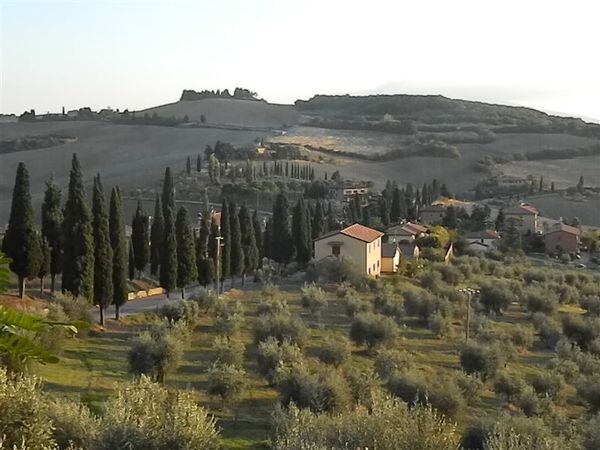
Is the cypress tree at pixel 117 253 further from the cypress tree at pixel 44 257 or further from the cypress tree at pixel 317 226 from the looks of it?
the cypress tree at pixel 317 226

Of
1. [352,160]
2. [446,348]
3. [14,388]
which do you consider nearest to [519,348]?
[446,348]

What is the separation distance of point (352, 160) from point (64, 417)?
110506 millimetres

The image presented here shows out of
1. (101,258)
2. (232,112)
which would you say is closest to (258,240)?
(101,258)

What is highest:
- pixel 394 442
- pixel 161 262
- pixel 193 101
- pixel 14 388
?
pixel 193 101

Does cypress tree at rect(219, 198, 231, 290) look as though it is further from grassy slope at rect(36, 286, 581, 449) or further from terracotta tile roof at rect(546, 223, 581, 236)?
terracotta tile roof at rect(546, 223, 581, 236)

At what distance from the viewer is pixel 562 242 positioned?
2397 inches

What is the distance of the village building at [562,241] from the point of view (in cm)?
6047

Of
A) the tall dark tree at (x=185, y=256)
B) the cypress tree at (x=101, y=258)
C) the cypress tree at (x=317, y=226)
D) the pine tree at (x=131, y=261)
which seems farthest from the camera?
the cypress tree at (x=317, y=226)

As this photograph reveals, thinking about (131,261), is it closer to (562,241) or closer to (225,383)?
(225,383)

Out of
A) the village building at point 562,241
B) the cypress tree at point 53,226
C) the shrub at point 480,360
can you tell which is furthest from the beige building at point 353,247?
the village building at point 562,241

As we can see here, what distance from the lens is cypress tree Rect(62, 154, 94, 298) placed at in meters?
25.1

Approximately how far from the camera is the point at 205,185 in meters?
81.1

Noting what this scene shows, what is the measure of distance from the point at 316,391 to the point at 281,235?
28.7 m

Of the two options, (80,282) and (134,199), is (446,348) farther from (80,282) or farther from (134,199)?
(134,199)
